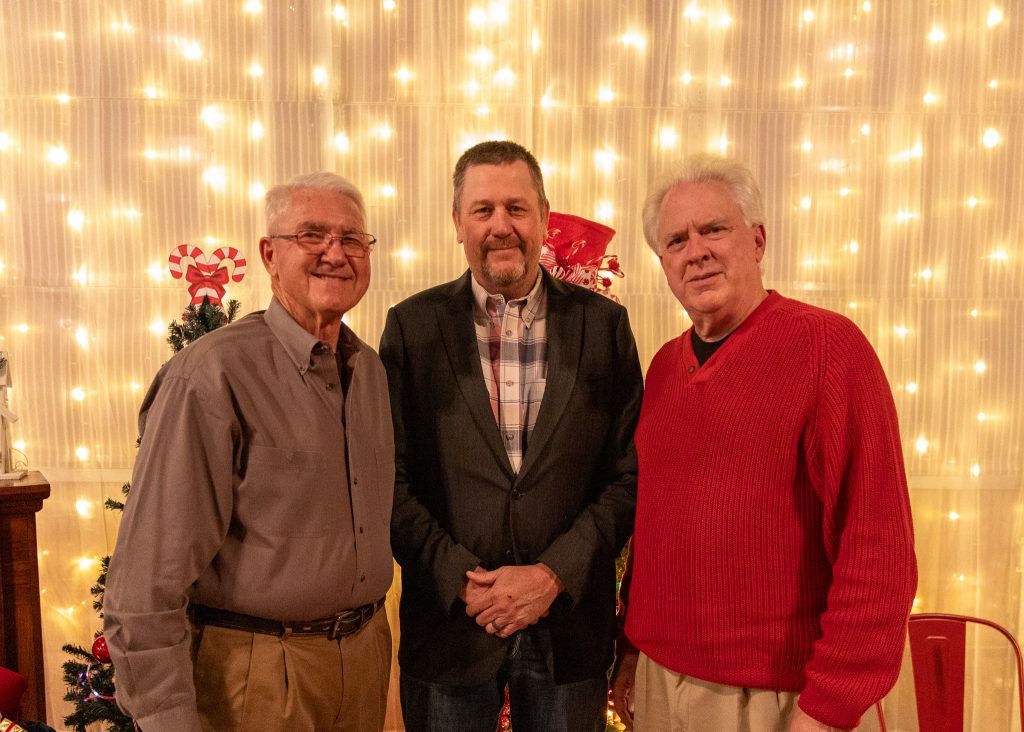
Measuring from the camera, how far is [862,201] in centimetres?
327

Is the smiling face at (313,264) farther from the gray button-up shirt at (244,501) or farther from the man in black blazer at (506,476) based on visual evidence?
the man in black blazer at (506,476)

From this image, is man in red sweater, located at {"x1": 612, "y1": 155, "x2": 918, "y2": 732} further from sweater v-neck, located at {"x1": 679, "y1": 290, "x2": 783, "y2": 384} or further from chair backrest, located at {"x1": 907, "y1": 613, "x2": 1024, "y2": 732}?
chair backrest, located at {"x1": 907, "y1": 613, "x2": 1024, "y2": 732}

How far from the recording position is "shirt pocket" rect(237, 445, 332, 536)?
1.42m

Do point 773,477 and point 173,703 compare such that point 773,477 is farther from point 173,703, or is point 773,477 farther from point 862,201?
point 862,201

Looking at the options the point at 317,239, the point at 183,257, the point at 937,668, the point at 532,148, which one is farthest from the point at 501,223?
the point at 937,668

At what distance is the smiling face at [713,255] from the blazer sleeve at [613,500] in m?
0.36

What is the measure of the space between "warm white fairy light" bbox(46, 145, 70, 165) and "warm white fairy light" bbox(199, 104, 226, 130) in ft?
2.02

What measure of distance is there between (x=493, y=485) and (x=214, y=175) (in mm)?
2220

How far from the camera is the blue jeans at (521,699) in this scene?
5.86ft

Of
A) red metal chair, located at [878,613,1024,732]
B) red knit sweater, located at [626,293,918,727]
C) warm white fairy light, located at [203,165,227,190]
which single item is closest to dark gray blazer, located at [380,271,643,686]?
red knit sweater, located at [626,293,918,727]

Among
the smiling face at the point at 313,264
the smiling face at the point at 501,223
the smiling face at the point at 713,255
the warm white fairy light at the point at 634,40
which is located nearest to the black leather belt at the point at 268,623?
the smiling face at the point at 313,264

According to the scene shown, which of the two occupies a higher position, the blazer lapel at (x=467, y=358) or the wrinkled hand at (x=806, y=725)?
the blazer lapel at (x=467, y=358)

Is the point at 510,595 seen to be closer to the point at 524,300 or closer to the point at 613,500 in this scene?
the point at 613,500

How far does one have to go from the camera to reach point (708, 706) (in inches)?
57.1
